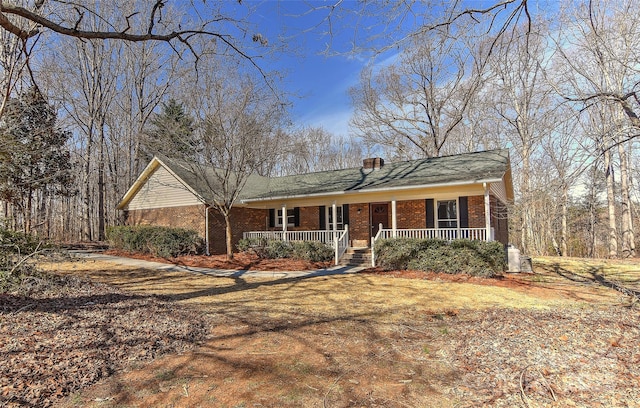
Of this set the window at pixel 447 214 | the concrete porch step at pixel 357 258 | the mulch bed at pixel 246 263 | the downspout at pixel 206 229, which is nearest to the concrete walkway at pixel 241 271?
the mulch bed at pixel 246 263

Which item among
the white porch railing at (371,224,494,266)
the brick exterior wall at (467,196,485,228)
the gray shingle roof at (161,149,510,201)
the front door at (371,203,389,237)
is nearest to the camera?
the white porch railing at (371,224,494,266)

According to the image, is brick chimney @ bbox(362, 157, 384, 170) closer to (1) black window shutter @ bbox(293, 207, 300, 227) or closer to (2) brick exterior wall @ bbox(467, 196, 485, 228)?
(1) black window shutter @ bbox(293, 207, 300, 227)

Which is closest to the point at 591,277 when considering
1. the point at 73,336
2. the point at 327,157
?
the point at 73,336

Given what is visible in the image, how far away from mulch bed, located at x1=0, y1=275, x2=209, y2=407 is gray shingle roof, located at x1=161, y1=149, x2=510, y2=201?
8211 millimetres

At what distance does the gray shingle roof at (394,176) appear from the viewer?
12273mm

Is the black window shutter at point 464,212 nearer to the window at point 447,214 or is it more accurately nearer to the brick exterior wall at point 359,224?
the window at point 447,214

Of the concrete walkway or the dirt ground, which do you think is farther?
the concrete walkway

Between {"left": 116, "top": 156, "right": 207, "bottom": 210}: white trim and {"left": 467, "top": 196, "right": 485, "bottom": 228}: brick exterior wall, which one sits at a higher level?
{"left": 116, "top": 156, "right": 207, "bottom": 210}: white trim

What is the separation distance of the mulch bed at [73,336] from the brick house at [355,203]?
8.65 metres

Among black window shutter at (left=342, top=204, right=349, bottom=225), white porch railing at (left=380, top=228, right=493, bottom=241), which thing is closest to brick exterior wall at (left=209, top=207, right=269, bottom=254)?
black window shutter at (left=342, top=204, right=349, bottom=225)

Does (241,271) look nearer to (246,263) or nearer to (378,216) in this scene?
(246,263)

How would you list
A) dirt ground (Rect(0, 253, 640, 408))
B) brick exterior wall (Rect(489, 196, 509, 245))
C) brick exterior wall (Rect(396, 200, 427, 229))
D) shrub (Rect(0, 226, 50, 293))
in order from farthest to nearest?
brick exterior wall (Rect(489, 196, 509, 245)), brick exterior wall (Rect(396, 200, 427, 229)), shrub (Rect(0, 226, 50, 293)), dirt ground (Rect(0, 253, 640, 408))

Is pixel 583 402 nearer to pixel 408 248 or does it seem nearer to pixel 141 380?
pixel 141 380

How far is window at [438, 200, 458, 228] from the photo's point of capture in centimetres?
1361
